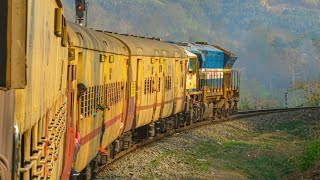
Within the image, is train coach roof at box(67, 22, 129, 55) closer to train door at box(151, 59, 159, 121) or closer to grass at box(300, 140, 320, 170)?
train door at box(151, 59, 159, 121)

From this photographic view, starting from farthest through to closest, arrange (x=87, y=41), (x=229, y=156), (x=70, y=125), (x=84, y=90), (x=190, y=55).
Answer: (x=190, y=55), (x=229, y=156), (x=87, y=41), (x=84, y=90), (x=70, y=125)

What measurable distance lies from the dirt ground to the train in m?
0.86

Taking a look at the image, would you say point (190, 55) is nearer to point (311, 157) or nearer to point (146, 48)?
point (146, 48)

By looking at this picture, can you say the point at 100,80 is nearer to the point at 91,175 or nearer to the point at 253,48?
the point at 91,175

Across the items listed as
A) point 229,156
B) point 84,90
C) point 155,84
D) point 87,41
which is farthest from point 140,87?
point 84,90

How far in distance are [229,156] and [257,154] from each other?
1.02 m

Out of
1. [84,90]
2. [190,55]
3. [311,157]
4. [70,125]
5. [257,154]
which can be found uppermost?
[190,55]

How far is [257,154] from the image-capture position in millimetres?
18359

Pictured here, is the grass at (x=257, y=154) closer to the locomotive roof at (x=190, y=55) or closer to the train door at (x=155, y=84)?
the train door at (x=155, y=84)

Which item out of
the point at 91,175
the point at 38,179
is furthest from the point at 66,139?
the point at 91,175

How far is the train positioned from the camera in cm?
235

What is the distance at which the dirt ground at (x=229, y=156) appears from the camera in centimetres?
1409

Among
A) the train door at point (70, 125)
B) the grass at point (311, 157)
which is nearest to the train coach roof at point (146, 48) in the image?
the grass at point (311, 157)

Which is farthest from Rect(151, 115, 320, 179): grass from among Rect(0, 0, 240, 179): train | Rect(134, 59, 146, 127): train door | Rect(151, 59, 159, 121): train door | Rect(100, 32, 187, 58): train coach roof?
Rect(100, 32, 187, 58): train coach roof
